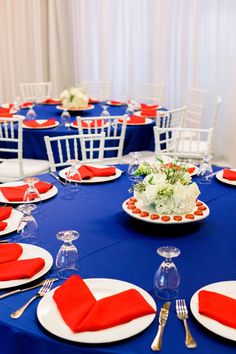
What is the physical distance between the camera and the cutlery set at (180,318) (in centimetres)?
116

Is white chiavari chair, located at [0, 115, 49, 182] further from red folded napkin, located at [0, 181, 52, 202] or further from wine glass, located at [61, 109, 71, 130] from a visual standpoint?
red folded napkin, located at [0, 181, 52, 202]

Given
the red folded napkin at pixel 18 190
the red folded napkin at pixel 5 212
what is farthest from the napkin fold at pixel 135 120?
the red folded napkin at pixel 5 212

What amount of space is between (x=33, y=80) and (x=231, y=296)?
20.1 ft

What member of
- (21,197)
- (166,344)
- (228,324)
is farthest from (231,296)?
(21,197)

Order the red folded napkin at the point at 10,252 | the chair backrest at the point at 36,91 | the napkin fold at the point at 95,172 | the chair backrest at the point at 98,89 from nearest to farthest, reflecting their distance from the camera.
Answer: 1. the red folded napkin at the point at 10,252
2. the napkin fold at the point at 95,172
3. the chair backrest at the point at 36,91
4. the chair backrest at the point at 98,89

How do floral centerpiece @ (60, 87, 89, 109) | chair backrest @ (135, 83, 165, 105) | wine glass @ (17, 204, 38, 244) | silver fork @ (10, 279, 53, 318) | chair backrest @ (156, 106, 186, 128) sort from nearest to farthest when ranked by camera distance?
silver fork @ (10, 279, 53, 318) → wine glass @ (17, 204, 38, 244) → chair backrest @ (156, 106, 186, 128) → floral centerpiece @ (60, 87, 89, 109) → chair backrest @ (135, 83, 165, 105)

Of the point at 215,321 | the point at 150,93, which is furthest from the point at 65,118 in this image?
the point at 215,321

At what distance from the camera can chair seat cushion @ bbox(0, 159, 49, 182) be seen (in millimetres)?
3820

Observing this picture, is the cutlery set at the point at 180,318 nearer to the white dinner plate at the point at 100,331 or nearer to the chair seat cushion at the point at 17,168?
the white dinner plate at the point at 100,331

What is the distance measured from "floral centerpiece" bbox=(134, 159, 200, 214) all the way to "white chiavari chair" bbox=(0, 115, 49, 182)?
200cm

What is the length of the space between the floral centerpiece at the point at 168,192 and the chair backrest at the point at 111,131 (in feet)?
5.87

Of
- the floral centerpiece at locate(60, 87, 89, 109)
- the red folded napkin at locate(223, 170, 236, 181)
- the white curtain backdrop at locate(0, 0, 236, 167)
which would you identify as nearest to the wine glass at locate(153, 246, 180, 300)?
the red folded napkin at locate(223, 170, 236, 181)

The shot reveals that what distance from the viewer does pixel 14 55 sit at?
669cm

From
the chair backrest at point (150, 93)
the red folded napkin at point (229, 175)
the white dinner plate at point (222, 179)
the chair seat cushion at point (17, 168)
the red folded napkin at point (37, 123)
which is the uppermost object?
the chair backrest at point (150, 93)
